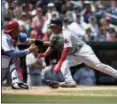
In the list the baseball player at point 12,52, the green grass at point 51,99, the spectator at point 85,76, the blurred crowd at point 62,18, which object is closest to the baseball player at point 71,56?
the baseball player at point 12,52

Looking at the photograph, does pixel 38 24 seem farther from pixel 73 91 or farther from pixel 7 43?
pixel 73 91

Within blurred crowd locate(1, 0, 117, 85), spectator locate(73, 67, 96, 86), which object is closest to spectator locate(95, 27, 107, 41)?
blurred crowd locate(1, 0, 117, 85)

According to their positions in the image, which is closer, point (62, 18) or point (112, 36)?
point (112, 36)

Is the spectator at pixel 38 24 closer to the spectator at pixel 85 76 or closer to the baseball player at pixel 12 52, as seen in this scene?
the spectator at pixel 85 76

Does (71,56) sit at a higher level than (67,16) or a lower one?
lower

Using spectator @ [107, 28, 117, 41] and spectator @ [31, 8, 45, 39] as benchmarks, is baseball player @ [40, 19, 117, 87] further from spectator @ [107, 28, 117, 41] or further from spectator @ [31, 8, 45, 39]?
spectator @ [107, 28, 117, 41]

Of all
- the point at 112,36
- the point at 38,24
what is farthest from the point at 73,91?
the point at 38,24

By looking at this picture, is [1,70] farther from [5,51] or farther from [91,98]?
[91,98]
